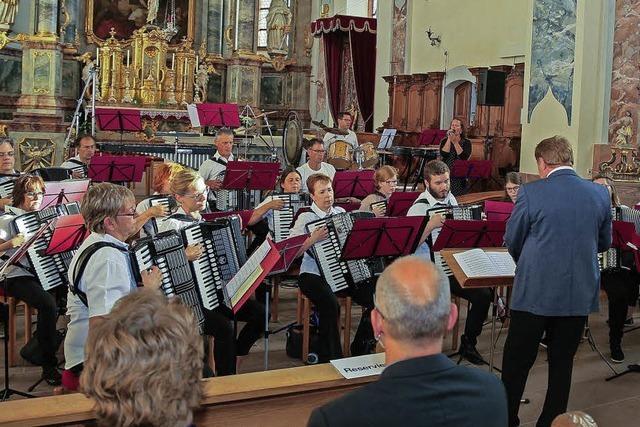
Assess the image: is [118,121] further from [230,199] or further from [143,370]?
[143,370]

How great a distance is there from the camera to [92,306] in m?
3.97

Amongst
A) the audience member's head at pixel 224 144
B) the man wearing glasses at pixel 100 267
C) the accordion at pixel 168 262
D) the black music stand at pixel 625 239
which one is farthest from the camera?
the audience member's head at pixel 224 144

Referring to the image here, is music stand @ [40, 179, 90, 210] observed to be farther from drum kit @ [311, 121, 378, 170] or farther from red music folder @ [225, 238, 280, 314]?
drum kit @ [311, 121, 378, 170]

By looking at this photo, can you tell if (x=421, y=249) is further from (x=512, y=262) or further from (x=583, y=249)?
(x=583, y=249)

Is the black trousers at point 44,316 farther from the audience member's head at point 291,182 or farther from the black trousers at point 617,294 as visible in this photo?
the black trousers at point 617,294

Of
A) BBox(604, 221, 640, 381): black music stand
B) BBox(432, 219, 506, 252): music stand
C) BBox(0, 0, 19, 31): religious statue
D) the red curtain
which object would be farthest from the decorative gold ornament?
BBox(604, 221, 640, 381): black music stand

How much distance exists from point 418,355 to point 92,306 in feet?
7.38

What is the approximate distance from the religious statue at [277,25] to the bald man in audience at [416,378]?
840 inches

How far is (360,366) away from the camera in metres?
3.64

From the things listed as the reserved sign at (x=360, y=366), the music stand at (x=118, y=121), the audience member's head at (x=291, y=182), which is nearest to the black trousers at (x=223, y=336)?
the reserved sign at (x=360, y=366)

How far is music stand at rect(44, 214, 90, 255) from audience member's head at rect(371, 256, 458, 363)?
345cm

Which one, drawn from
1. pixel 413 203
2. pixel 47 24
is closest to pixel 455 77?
pixel 47 24

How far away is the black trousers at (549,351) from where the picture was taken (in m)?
4.69

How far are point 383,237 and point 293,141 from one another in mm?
8021
